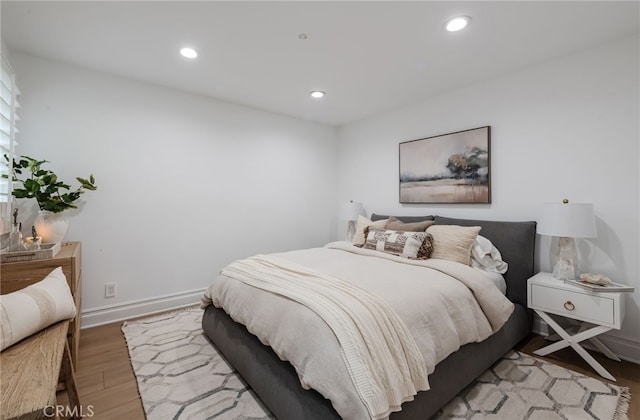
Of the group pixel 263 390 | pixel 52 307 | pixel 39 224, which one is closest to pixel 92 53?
pixel 39 224

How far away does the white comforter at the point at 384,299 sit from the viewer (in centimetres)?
119

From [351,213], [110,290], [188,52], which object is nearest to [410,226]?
[351,213]

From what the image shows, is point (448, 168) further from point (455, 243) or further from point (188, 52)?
point (188, 52)

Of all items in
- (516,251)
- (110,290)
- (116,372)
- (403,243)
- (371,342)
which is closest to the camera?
(371,342)

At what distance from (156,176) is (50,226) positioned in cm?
102

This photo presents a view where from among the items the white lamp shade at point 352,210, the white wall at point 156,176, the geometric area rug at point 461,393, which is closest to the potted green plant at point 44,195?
the white wall at point 156,176

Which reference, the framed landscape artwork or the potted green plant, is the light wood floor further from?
the framed landscape artwork

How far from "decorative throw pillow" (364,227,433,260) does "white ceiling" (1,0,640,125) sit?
1556mm

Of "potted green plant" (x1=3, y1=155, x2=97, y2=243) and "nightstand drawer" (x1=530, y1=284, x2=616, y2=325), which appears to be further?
"potted green plant" (x1=3, y1=155, x2=97, y2=243)

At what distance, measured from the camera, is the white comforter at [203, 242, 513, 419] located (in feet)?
3.90

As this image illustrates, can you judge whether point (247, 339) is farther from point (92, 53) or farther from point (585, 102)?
point (585, 102)

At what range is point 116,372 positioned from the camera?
6.20 feet

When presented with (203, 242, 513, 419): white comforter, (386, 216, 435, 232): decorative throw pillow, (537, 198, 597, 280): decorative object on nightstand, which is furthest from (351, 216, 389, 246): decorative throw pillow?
(537, 198, 597, 280): decorative object on nightstand

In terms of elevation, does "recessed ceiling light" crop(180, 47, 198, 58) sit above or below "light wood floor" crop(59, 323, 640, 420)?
above
